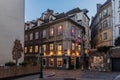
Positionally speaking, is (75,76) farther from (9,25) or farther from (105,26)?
(105,26)

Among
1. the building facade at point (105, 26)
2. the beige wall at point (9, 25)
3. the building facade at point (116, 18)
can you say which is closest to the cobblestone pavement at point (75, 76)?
the beige wall at point (9, 25)

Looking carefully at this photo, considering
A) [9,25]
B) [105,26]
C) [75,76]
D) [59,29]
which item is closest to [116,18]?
[105,26]

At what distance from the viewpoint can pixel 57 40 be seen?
2076 inches

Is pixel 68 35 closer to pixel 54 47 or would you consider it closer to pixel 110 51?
pixel 54 47

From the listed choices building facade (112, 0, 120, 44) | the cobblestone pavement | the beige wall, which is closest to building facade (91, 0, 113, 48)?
building facade (112, 0, 120, 44)

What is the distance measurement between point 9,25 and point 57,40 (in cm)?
2189

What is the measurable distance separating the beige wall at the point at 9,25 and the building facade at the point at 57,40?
59.8ft

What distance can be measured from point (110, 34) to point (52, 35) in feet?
40.7

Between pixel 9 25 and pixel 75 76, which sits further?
pixel 9 25

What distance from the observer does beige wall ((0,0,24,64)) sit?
30422mm

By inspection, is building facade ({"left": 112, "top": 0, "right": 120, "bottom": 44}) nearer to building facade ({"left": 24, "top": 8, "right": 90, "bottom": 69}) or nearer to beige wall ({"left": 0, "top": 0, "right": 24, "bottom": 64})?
building facade ({"left": 24, "top": 8, "right": 90, "bottom": 69})

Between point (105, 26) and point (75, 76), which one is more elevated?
point (105, 26)

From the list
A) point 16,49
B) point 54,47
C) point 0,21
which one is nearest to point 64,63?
Answer: point 54,47

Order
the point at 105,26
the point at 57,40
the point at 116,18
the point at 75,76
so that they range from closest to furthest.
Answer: the point at 75,76 → the point at 116,18 → the point at 57,40 → the point at 105,26
